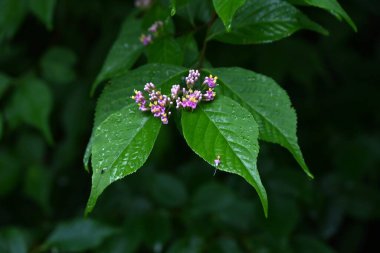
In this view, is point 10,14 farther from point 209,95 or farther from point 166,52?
point 209,95

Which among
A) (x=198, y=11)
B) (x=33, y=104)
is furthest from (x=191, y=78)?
(x=33, y=104)

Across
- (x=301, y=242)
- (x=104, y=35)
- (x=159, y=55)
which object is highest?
(x=159, y=55)

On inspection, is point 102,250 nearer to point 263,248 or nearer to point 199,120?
point 263,248

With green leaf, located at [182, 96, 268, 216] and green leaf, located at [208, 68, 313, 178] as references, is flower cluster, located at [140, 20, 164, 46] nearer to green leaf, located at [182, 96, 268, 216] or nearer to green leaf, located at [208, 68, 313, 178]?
green leaf, located at [208, 68, 313, 178]

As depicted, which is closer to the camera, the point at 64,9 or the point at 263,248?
the point at 263,248

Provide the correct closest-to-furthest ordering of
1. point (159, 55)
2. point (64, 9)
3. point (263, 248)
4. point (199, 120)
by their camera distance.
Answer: point (199, 120) → point (159, 55) → point (263, 248) → point (64, 9)

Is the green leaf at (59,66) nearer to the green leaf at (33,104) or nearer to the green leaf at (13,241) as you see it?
the green leaf at (33,104)

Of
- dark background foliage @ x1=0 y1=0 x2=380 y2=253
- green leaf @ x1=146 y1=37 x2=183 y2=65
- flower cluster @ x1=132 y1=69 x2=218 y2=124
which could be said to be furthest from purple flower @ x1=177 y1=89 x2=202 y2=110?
dark background foliage @ x1=0 y1=0 x2=380 y2=253

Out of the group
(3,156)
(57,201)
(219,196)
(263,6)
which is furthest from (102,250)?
(263,6)
